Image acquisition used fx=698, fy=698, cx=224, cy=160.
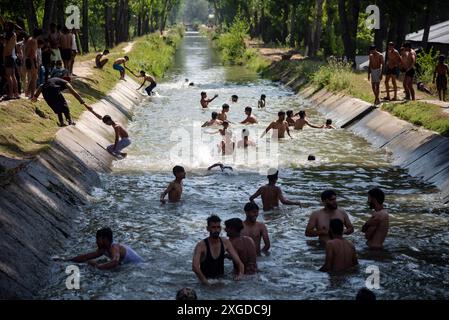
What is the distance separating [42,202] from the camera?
13.0 meters

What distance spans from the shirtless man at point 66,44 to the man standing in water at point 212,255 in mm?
17304

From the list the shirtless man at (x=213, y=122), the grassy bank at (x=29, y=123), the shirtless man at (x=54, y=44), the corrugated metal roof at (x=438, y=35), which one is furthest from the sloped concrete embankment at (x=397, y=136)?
the shirtless man at (x=54, y=44)

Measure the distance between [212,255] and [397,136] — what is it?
12.5 meters

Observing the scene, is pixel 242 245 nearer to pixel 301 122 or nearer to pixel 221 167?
pixel 221 167

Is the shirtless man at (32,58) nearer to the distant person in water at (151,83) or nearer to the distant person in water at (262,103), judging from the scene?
the distant person in water at (262,103)

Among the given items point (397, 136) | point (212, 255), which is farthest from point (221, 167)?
point (212, 255)

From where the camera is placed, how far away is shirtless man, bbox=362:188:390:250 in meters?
11.7

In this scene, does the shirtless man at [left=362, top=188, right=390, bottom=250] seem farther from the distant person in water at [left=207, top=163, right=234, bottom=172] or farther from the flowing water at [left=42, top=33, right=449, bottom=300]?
the distant person in water at [left=207, top=163, right=234, bottom=172]

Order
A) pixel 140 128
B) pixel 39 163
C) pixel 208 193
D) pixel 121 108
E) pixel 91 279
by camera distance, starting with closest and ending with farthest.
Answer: pixel 91 279 < pixel 39 163 < pixel 208 193 < pixel 140 128 < pixel 121 108

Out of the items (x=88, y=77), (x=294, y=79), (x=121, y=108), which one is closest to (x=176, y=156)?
(x=121, y=108)

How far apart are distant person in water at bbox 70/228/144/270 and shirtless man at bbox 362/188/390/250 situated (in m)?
4.04

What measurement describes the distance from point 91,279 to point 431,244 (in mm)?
6114
